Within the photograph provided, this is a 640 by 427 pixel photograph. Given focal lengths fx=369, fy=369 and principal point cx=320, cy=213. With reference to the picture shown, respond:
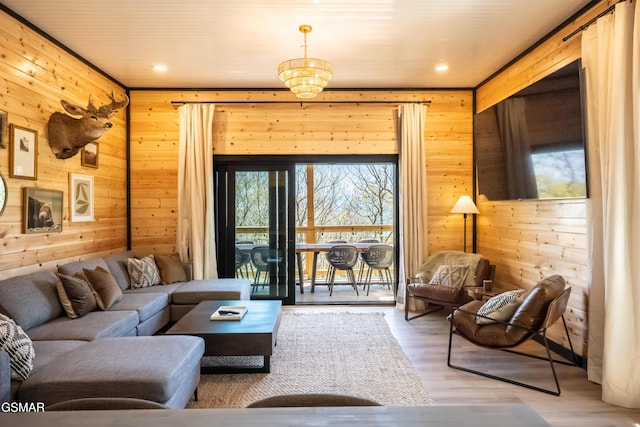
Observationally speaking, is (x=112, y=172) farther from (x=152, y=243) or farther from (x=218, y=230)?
(x=218, y=230)

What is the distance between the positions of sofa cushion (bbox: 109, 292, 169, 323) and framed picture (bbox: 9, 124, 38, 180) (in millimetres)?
1439

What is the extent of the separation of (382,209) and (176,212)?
4.30 meters

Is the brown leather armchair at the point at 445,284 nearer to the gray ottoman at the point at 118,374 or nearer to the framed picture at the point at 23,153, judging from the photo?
the gray ottoman at the point at 118,374

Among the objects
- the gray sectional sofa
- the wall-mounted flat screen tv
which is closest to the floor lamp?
the wall-mounted flat screen tv

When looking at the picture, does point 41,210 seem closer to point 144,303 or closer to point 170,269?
point 144,303

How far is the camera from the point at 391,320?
4.66 m

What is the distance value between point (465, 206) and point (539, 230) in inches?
42.7

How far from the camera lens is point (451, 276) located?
177 inches

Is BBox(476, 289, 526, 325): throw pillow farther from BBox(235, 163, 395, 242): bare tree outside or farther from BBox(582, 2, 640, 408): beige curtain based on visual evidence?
BBox(235, 163, 395, 242): bare tree outside

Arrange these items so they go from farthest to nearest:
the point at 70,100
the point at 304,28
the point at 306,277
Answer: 1. the point at 306,277
2. the point at 70,100
3. the point at 304,28

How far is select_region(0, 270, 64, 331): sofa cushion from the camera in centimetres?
278

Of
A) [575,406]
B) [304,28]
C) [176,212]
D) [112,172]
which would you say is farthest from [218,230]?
[575,406]

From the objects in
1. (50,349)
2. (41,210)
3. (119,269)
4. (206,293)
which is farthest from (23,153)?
(206,293)

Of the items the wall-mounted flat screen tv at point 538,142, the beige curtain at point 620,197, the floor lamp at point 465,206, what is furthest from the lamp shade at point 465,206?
the beige curtain at point 620,197
